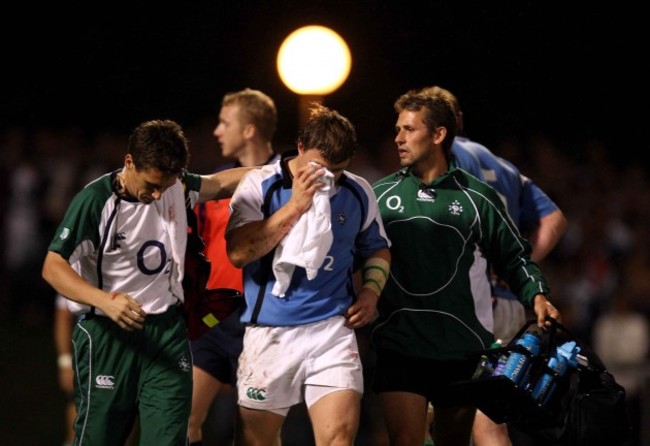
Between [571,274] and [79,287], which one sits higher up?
[79,287]

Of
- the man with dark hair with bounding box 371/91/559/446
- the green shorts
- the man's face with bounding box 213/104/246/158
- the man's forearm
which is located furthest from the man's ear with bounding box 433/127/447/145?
the man's face with bounding box 213/104/246/158

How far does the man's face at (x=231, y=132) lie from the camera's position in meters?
8.17

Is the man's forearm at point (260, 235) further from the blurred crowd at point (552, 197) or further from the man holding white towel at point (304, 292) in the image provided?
the blurred crowd at point (552, 197)

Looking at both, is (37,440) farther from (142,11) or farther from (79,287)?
(142,11)

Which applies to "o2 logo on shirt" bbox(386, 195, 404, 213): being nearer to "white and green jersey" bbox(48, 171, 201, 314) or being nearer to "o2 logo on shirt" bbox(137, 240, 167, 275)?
"white and green jersey" bbox(48, 171, 201, 314)

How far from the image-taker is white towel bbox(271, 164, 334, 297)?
602 centimetres

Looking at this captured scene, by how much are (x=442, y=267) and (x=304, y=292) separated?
33.4 inches

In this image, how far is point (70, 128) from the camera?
49.3 feet

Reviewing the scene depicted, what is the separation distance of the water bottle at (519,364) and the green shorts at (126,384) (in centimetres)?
154

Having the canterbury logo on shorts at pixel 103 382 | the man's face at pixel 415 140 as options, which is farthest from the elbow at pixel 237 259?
Result: the man's face at pixel 415 140

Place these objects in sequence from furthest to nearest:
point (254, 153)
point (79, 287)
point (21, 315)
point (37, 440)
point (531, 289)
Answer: point (21, 315) → point (37, 440) → point (254, 153) → point (531, 289) → point (79, 287)

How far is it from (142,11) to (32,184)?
4336 millimetres

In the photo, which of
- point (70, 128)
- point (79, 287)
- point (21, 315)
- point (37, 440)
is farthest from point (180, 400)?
point (70, 128)

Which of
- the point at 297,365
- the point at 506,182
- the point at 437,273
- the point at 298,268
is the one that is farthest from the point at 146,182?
the point at 506,182
